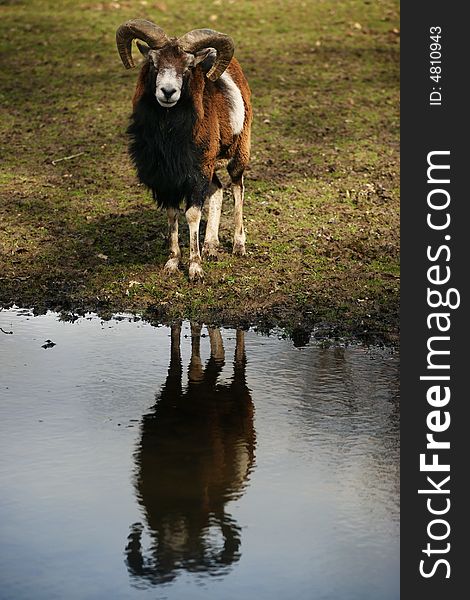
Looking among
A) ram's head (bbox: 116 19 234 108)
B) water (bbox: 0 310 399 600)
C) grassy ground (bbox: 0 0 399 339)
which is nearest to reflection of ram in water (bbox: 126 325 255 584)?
water (bbox: 0 310 399 600)

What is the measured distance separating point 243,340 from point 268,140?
6847 mm

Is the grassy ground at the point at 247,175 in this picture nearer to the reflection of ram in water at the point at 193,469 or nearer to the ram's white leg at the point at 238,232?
the ram's white leg at the point at 238,232

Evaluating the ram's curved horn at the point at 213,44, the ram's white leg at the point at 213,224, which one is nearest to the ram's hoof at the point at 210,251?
the ram's white leg at the point at 213,224

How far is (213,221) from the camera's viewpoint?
11484 millimetres

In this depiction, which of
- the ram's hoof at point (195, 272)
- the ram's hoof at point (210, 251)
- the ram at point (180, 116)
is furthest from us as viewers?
the ram's hoof at point (210, 251)

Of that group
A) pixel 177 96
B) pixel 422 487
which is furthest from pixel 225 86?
pixel 422 487

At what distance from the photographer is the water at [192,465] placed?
18.7 ft

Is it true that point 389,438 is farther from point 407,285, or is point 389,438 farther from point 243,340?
point 407,285

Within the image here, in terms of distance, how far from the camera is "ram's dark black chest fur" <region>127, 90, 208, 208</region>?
10.5m

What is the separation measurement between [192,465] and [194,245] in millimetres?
4025

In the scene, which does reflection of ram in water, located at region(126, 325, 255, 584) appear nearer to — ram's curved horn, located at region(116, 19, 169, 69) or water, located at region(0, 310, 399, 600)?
water, located at region(0, 310, 399, 600)

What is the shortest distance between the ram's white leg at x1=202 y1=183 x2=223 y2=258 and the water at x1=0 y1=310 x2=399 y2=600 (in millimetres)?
1835

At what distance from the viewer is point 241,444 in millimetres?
7305

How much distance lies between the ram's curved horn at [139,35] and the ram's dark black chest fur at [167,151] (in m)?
0.45
